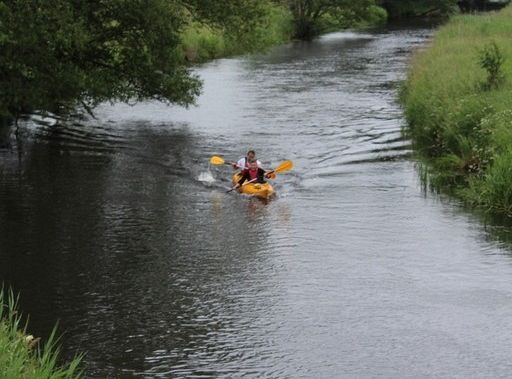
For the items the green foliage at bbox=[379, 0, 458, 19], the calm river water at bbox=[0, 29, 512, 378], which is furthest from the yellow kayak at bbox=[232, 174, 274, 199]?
the green foliage at bbox=[379, 0, 458, 19]

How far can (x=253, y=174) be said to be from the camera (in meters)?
18.7

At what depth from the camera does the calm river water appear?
420 inches

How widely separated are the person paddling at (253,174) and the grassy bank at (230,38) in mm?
4080

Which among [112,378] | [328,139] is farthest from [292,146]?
[112,378]

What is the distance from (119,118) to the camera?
27.5 m

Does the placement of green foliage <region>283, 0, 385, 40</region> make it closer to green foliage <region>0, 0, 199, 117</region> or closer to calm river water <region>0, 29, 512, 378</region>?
calm river water <region>0, 29, 512, 378</region>

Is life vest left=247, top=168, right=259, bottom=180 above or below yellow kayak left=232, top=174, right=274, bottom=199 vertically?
above

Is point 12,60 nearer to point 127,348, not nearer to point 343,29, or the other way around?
point 127,348

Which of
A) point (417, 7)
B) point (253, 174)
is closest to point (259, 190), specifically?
point (253, 174)

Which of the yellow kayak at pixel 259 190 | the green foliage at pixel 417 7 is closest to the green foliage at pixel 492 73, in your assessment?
the yellow kayak at pixel 259 190

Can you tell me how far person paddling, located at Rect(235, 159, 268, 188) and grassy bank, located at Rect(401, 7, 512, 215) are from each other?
353 cm

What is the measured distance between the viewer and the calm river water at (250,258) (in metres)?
10.7

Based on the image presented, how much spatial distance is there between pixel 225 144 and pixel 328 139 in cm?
276

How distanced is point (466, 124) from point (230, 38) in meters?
5.99
